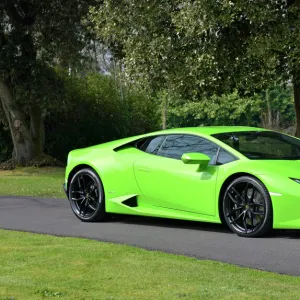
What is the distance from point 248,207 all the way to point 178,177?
3.91 feet

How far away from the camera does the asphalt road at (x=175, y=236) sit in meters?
7.68

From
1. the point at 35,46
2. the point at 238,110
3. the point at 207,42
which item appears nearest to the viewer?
the point at 207,42

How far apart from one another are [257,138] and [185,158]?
1.33m

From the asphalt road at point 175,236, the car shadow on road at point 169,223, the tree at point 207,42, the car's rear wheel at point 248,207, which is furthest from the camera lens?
the tree at point 207,42

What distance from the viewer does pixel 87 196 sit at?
1093 centimetres

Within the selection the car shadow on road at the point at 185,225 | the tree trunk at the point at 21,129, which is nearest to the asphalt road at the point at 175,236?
the car shadow on road at the point at 185,225

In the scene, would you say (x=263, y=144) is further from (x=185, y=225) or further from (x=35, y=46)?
(x=35, y=46)

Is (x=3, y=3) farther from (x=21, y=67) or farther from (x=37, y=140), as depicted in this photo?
(x=37, y=140)

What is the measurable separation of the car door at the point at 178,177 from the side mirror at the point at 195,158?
146mm

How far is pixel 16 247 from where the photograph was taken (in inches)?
330

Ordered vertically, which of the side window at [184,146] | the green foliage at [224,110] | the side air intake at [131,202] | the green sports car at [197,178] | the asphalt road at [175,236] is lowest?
the asphalt road at [175,236]

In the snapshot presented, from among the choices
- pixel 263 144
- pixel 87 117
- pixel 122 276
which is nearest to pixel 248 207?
pixel 263 144

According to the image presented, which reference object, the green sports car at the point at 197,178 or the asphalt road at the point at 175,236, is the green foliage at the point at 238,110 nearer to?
the asphalt road at the point at 175,236

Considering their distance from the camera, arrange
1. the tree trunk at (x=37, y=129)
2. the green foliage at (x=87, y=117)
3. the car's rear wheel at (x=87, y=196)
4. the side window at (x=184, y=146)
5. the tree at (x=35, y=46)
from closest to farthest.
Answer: the side window at (x=184, y=146) → the car's rear wheel at (x=87, y=196) → the tree at (x=35, y=46) → the tree trunk at (x=37, y=129) → the green foliage at (x=87, y=117)
